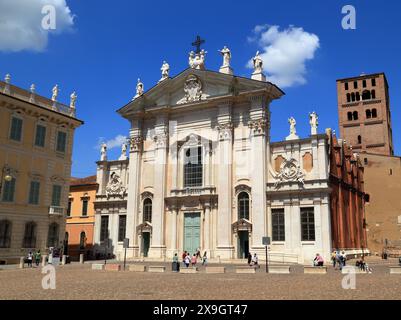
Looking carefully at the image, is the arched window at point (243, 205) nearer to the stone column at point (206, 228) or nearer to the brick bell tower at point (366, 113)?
the stone column at point (206, 228)

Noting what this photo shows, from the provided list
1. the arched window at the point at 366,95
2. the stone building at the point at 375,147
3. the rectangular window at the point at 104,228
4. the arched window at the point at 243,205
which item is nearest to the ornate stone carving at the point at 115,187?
the rectangular window at the point at 104,228

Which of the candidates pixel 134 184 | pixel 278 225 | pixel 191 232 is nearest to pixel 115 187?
pixel 134 184

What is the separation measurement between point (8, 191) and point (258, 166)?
20948 mm

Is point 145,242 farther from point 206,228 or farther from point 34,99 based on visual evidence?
point 34,99

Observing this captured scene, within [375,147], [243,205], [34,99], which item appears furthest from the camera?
[375,147]

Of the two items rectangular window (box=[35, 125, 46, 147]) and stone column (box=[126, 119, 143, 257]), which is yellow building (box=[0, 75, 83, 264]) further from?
stone column (box=[126, 119, 143, 257])

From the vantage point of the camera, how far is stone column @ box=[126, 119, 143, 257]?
→ 145ft

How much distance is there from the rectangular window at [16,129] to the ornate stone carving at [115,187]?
14.6m

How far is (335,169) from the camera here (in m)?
41.2

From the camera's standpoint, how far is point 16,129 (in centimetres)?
3500

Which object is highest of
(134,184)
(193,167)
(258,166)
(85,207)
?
(193,167)

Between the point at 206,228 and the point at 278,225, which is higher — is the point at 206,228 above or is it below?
below

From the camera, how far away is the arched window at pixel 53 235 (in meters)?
37.3

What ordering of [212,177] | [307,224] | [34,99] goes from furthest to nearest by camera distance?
[212,177] < [34,99] < [307,224]
